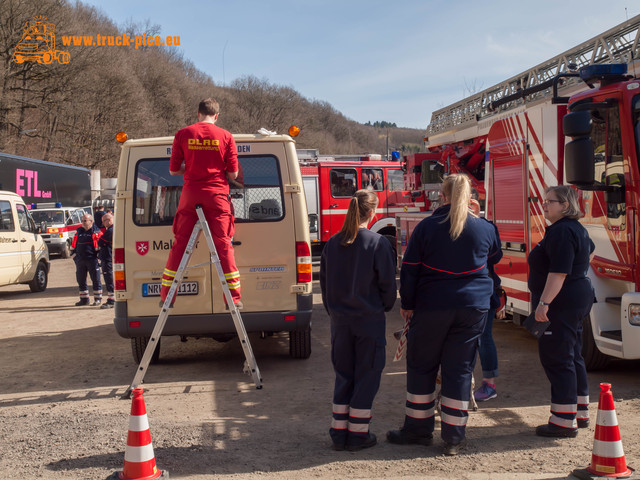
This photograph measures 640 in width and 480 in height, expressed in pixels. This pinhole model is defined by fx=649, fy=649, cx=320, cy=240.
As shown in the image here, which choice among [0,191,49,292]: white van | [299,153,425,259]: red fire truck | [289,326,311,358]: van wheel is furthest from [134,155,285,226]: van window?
[299,153,425,259]: red fire truck

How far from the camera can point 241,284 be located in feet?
21.9

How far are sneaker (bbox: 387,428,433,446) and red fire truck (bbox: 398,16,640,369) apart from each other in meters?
2.13

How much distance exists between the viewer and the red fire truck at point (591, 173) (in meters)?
5.56

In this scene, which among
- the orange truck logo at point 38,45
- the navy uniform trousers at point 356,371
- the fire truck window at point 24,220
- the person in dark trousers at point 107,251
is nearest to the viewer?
the navy uniform trousers at point 356,371

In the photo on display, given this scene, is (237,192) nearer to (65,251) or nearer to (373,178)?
(373,178)

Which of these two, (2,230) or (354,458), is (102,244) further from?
(354,458)

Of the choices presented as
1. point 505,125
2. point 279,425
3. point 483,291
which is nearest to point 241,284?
point 279,425

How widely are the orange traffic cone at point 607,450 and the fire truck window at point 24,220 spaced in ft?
44.4

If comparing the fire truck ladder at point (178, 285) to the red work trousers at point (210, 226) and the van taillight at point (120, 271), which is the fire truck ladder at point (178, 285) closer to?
the red work trousers at point (210, 226)

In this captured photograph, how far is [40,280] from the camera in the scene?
15.3 m

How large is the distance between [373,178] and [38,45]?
81.7ft

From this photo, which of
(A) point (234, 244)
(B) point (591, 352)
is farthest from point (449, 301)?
(A) point (234, 244)

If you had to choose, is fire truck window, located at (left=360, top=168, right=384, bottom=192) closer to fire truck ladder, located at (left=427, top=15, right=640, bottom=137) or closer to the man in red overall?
Answer: fire truck ladder, located at (left=427, top=15, right=640, bottom=137)

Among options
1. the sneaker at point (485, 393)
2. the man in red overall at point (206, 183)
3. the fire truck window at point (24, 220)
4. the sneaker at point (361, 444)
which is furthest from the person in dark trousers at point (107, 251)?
the sneaker at point (361, 444)
